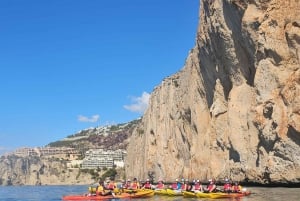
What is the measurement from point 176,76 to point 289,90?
168ft

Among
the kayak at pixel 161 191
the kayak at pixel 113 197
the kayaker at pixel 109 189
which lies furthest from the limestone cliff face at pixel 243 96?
the kayaker at pixel 109 189

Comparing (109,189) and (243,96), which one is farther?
(243,96)

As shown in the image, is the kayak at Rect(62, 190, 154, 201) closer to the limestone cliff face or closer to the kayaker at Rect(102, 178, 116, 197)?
the kayaker at Rect(102, 178, 116, 197)

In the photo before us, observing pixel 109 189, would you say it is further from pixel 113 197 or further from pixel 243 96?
pixel 243 96

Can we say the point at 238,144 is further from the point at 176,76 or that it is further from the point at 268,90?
the point at 176,76

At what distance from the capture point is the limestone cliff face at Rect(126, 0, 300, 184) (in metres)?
47.5

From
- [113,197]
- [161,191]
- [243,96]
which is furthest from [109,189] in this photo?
[243,96]

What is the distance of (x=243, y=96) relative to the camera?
2283 inches

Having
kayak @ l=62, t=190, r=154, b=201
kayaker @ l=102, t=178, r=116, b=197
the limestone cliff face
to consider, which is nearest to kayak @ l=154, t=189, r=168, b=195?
kayak @ l=62, t=190, r=154, b=201

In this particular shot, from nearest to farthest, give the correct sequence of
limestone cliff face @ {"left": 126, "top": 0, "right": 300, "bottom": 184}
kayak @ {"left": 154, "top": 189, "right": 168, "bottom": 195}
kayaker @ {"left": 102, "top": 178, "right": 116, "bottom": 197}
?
kayaker @ {"left": 102, "top": 178, "right": 116, "bottom": 197}
limestone cliff face @ {"left": 126, "top": 0, "right": 300, "bottom": 184}
kayak @ {"left": 154, "top": 189, "right": 168, "bottom": 195}

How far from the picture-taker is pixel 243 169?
54.8 m

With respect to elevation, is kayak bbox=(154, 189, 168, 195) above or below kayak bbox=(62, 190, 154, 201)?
above

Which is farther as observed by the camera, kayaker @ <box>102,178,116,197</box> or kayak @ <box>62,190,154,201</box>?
kayaker @ <box>102,178,116,197</box>

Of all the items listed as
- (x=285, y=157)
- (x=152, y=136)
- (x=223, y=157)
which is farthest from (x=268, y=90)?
(x=152, y=136)
